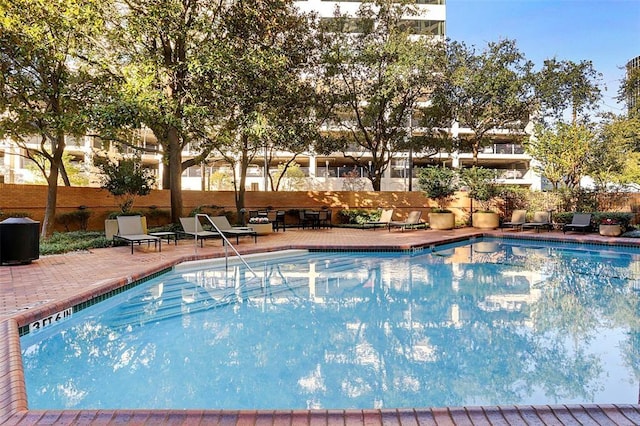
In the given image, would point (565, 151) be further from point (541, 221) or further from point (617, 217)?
point (617, 217)

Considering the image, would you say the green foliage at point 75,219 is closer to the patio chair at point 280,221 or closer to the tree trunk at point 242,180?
the tree trunk at point 242,180

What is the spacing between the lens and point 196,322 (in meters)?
5.38

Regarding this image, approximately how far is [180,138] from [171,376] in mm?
12386

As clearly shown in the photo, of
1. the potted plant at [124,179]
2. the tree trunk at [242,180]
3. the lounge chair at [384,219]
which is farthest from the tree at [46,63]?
the lounge chair at [384,219]

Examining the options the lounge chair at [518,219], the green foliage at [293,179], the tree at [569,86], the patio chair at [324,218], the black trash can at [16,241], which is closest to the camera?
the black trash can at [16,241]

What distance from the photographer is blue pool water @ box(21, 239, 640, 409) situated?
136 inches

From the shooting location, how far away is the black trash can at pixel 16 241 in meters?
7.79

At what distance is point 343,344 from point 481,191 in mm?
13932

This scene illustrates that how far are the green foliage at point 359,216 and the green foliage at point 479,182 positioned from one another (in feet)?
12.7

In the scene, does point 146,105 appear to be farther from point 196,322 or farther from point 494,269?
point 494,269

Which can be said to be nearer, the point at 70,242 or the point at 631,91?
the point at 70,242

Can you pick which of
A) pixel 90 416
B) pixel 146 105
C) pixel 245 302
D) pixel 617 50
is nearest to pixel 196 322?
pixel 245 302

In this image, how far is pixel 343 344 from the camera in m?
4.57

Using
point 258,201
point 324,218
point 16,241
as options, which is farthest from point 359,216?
point 16,241
